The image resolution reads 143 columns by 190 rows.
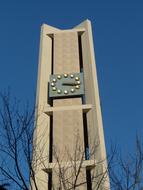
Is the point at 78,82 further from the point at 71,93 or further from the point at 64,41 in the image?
the point at 64,41

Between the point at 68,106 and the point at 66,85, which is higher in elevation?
the point at 66,85

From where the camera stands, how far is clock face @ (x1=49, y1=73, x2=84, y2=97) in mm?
37750

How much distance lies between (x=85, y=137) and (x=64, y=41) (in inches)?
495

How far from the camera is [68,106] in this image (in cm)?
3681

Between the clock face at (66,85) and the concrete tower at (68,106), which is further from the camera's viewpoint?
the clock face at (66,85)

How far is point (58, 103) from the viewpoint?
124 feet

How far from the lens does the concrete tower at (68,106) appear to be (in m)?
32.1

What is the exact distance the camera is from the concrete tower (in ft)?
105

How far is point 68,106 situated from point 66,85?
2721mm

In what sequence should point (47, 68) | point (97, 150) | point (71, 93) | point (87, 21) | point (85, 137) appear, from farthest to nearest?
point (87, 21), point (47, 68), point (71, 93), point (85, 137), point (97, 150)

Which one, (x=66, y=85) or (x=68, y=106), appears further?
(x=66, y=85)

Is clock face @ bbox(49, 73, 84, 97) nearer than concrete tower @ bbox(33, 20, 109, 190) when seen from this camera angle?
No

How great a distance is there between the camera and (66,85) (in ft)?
127

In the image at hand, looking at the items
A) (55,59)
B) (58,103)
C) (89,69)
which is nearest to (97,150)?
(58,103)
